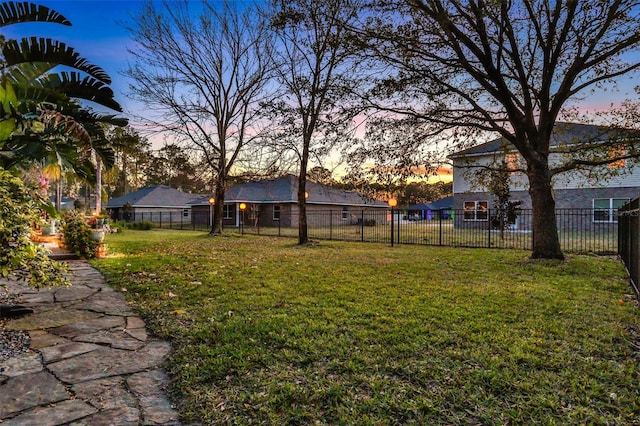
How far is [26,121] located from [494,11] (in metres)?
8.14

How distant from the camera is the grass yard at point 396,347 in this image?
7.36 feet

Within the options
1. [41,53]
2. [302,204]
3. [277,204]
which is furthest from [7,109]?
[277,204]

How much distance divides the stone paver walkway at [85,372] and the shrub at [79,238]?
464 centimetres

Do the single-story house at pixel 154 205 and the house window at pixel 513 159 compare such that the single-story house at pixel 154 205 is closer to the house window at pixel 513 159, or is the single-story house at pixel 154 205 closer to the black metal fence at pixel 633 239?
the house window at pixel 513 159

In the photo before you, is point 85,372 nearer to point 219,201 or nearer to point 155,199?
point 219,201

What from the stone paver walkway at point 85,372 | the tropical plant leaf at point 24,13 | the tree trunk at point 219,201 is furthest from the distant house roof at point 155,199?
the stone paver walkway at point 85,372

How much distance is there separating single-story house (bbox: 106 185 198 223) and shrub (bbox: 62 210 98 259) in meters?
23.6

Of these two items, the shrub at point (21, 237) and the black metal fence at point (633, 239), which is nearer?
the shrub at point (21, 237)

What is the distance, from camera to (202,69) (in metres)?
15.5

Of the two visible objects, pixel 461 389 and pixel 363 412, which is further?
pixel 461 389

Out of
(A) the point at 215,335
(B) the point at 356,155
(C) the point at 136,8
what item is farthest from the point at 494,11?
(C) the point at 136,8

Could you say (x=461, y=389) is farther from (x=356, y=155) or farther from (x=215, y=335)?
(x=356, y=155)

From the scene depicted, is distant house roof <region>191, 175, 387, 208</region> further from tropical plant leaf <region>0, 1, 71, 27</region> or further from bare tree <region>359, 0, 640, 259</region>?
tropical plant leaf <region>0, 1, 71, 27</region>

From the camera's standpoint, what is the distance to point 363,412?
2.19 metres
